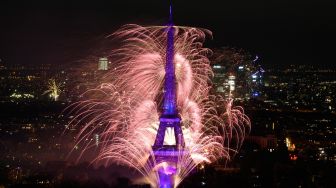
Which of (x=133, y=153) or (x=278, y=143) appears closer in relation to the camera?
(x=133, y=153)

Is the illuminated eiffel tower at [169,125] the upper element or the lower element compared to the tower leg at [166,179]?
upper

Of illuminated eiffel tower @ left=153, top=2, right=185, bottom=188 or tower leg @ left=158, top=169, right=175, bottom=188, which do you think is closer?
tower leg @ left=158, top=169, right=175, bottom=188

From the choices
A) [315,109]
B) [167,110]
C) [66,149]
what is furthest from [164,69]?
[315,109]

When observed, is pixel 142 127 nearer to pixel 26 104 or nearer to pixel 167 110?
pixel 167 110

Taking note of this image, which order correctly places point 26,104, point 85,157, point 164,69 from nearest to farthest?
1. point 164,69
2. point 85,157
3. point 26,104

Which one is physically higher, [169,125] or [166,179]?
[169,125]

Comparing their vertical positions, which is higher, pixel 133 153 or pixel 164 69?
pixel 164 69

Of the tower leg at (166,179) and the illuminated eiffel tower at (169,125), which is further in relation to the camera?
the illuminated eiffel tower at (169,125)

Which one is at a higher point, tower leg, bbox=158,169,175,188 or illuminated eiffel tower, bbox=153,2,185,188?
illuminated eiffel tower, bbox=153,2,185,188
